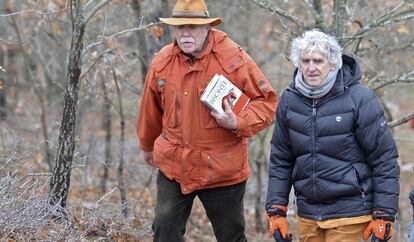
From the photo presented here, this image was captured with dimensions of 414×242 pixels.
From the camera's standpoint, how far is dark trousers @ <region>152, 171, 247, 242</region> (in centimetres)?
534

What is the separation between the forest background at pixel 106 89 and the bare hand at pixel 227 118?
141 centimetres

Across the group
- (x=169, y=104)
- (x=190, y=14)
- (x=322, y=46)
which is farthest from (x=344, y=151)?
(x=190, y=14)

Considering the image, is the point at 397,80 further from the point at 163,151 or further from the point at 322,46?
the point at 163,151

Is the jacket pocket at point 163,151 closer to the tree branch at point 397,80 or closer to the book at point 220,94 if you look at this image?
the book at point 220,94

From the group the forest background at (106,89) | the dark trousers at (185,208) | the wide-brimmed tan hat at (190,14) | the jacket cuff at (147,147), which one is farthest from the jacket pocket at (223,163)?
the forest background at (106,89)

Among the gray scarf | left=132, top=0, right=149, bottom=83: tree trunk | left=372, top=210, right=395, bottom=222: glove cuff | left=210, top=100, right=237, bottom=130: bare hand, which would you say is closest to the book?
left=210, top=100, right=237, bottom=130: bare hand

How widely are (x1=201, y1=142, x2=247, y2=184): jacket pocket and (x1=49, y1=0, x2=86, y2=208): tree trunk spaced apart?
1.34m

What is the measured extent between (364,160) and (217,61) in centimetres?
123

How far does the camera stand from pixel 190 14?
520cm

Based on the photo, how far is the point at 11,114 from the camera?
12.5 meters

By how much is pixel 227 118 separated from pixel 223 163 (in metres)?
0.34

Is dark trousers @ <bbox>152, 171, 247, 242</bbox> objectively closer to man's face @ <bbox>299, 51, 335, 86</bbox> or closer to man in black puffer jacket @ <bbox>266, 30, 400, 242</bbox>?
man in black puffer jacket @ <bbox>266, 30, 400, 242</bbox>

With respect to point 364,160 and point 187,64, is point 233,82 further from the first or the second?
point 364,160

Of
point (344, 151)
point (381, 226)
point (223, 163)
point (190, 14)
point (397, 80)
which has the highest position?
point (190, 14)
